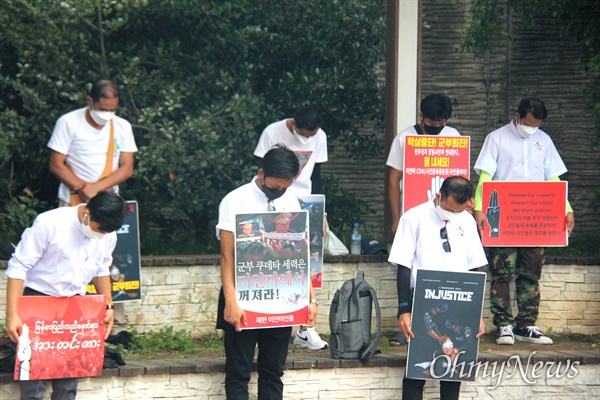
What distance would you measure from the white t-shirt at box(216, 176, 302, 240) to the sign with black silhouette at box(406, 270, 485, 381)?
48.0 inches

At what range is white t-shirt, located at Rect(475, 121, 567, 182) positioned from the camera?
32.2ft

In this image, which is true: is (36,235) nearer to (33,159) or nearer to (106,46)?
(33,159)

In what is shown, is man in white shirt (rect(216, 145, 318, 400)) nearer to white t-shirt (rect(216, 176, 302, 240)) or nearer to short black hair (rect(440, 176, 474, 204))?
white t-shirt (rect(216, 176, 302, 240))

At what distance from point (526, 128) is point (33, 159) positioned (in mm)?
4371

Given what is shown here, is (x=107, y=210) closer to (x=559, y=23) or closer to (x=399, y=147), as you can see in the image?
(x=399, y=147)

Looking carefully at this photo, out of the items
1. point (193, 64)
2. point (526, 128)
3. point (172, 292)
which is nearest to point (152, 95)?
point (193, 64)

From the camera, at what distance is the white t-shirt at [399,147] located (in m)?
9.74

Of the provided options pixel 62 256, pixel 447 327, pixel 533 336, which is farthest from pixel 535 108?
pixel 62 256

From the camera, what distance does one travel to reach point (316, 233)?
966 centimetres

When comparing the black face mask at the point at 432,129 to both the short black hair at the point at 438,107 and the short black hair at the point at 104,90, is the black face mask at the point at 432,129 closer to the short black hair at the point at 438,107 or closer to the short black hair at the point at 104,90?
the short black hair at the point at 438,107

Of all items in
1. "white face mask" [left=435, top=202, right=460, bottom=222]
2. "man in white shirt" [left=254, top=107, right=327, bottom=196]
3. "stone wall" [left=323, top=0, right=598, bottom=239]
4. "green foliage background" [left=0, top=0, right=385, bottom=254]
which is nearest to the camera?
"white face mask" [left=435, top=202, right=460, bottom=222]

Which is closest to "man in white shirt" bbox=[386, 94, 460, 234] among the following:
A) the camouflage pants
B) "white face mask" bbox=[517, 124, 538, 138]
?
"white face mask" bbox=[517, 124, 538, 138]

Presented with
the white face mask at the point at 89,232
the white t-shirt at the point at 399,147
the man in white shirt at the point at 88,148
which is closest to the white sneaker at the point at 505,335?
the white t-shirt at the point at 399,147

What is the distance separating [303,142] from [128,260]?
67.8 inches
